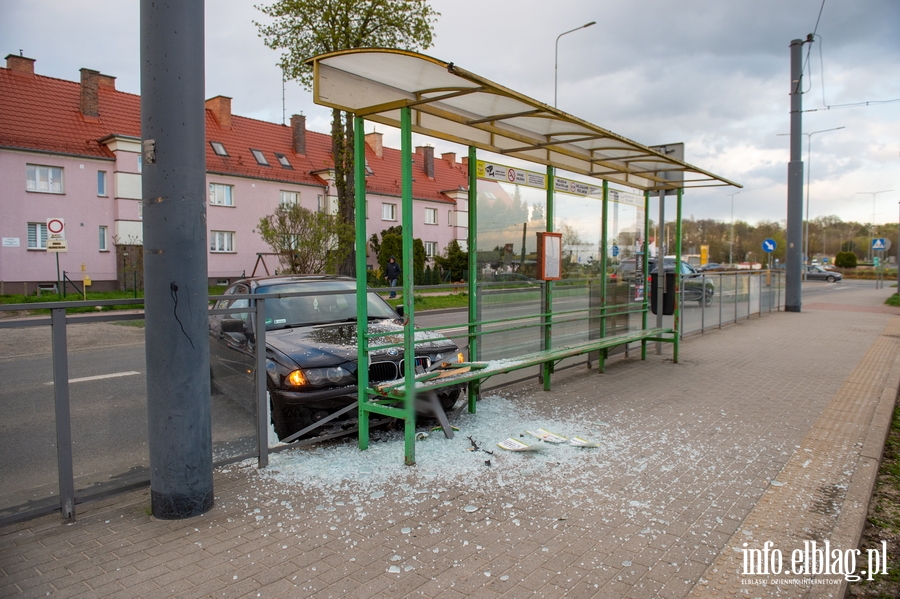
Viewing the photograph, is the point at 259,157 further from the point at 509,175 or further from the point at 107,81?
the point at 509,175

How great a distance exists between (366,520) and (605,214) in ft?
20.1

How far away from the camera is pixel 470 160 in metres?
6.15

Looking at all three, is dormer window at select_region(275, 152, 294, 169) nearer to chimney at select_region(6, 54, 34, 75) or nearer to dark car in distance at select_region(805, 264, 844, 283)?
chimney at select_region(6, 54, 34, 75)

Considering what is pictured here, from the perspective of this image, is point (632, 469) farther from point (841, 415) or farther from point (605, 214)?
point (605, 214)

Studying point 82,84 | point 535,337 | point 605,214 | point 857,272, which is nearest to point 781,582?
point 535,337

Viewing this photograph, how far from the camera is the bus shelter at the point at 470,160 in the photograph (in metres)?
4.56

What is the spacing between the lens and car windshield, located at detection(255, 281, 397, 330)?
5.79 metres

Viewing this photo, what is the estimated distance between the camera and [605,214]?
8594 millimetres

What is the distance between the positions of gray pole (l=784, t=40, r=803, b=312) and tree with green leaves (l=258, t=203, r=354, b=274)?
556 inches

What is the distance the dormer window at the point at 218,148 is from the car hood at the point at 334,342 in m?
31.8

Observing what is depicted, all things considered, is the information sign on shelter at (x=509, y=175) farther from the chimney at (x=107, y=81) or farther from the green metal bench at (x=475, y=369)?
the chimney at (x=107, y=81)

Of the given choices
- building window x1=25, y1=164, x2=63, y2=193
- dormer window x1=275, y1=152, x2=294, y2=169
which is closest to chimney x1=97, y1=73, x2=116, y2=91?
building window x1=25, y1=164, x2=63, y2=193

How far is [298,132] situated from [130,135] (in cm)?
1147

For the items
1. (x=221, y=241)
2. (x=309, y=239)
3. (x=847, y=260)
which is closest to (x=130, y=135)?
(x=221, y=241)
